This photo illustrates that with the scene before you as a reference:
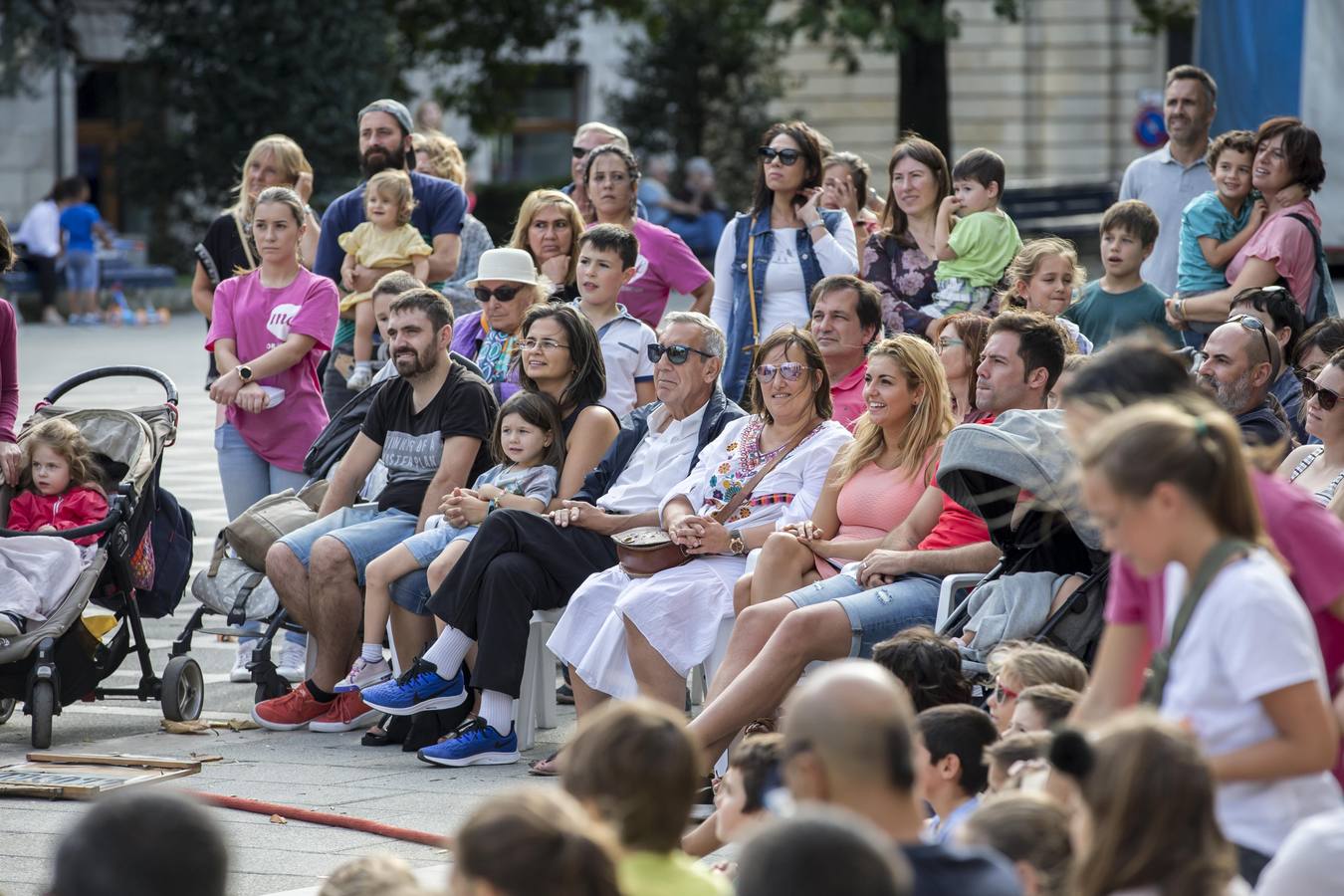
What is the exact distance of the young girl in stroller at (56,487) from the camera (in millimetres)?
7918

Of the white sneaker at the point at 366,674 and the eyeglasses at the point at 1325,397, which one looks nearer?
the eyeglasses at the point at 1325,397

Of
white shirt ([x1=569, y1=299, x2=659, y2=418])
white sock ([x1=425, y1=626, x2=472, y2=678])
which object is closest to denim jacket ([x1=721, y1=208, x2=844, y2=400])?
white shirt ([x1=569, y1=299, x2=659, y2=418])

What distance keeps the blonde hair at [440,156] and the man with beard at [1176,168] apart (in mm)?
3559

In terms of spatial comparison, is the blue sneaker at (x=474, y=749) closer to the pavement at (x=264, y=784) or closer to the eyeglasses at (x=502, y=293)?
the pavement at (x=264, y=784)

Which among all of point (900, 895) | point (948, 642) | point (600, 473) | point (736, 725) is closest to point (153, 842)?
point (900, 895)

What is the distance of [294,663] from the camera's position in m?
8.50

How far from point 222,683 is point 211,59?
2660 centimetres

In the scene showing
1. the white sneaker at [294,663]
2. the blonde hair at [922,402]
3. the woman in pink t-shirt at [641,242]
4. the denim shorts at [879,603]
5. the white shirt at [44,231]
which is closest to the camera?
the denim shorts at [879,603]

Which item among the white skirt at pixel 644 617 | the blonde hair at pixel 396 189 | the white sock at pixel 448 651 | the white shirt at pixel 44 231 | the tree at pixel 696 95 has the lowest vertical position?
the white sock at pixel 448 651

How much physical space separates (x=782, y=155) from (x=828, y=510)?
2564mm

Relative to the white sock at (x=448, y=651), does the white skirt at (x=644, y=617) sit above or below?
above

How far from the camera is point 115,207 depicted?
38812mm

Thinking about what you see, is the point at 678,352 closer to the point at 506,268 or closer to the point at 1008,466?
the point at 506,268

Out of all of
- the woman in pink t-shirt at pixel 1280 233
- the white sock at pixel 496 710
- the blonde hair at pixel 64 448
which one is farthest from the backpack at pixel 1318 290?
the blonde hair at pixel 64 448
